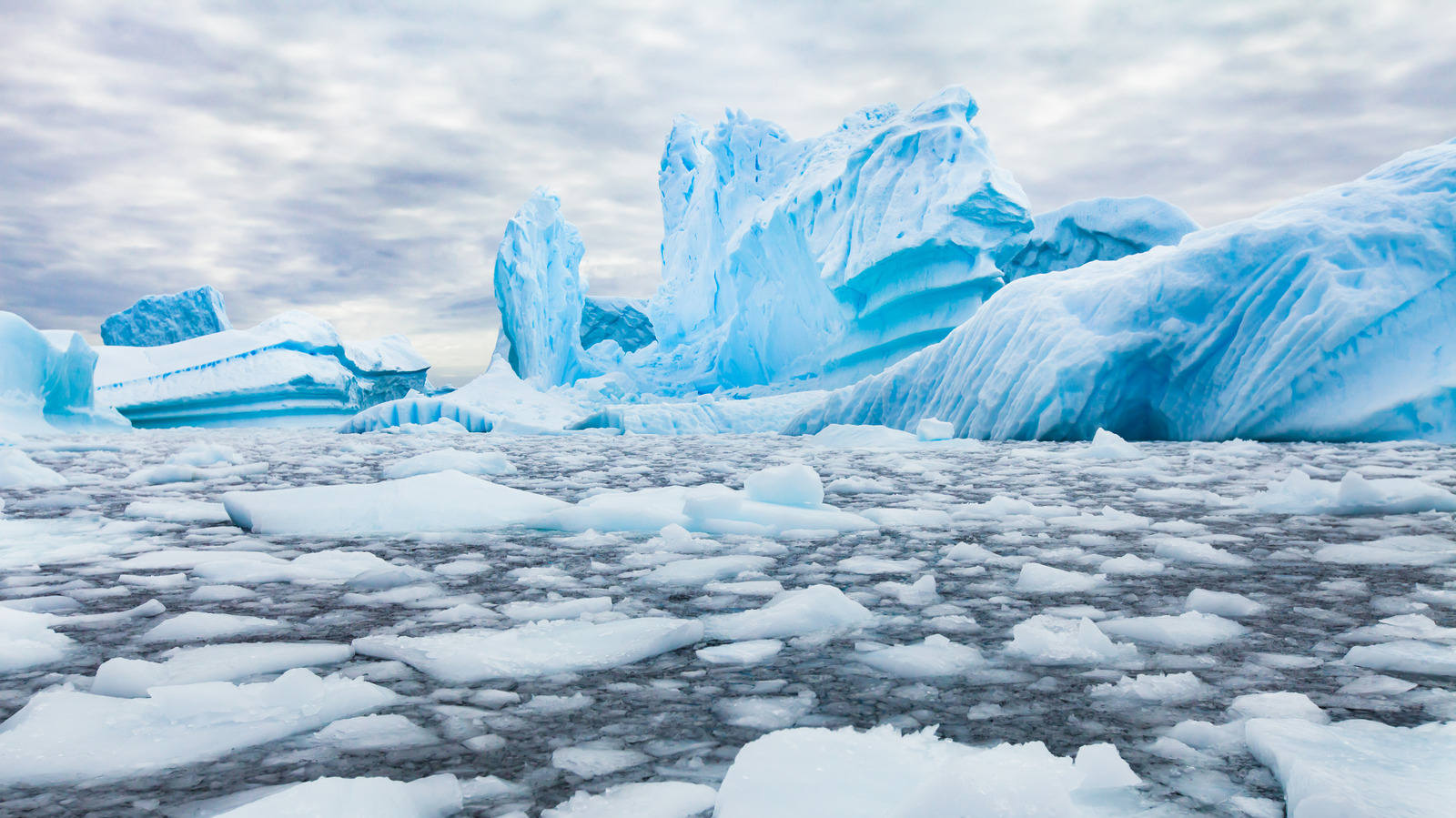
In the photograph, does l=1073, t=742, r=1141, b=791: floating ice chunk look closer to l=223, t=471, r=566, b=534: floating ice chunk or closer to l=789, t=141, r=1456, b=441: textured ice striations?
l=223, t=471, r=566, b=534: floating ice chunk

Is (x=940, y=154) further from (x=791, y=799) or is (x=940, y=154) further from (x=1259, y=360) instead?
(x=791, y=799)

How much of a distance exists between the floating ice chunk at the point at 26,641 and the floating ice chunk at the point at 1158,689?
1.61m

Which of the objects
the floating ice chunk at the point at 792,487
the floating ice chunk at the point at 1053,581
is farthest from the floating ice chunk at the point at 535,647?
the floating ice chunk at the point at 792,487

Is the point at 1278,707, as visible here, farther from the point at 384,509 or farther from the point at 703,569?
the point at 384,509

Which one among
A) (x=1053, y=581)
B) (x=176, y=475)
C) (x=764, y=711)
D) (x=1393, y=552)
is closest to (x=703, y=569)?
(x=1053, y=581)

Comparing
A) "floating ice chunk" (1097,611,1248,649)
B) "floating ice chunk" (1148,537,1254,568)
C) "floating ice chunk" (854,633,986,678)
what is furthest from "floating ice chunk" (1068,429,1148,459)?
"floating ice chunk" (854,633,986,678)

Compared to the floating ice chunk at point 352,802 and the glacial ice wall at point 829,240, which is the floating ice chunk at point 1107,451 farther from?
the glacial ice wall at point 829,240

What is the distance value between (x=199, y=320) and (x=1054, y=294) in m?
28.0

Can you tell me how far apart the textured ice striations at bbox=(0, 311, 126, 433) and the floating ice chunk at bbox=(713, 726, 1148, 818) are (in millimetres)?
13472

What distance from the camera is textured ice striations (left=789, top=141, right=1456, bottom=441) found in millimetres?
6238

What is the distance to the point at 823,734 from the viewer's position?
36.1 inches

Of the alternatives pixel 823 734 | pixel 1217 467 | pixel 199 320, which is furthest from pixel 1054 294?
pixel 199 320

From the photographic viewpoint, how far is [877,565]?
2055 mm

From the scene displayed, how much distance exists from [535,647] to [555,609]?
0.85 feet
